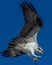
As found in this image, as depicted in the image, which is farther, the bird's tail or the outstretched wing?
the bird's tail

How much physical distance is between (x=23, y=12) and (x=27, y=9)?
12cm

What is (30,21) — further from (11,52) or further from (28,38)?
(11,52)

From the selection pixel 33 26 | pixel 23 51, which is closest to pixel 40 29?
pixel 33 26

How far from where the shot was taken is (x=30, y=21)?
824cm

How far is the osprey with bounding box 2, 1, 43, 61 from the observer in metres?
7.97

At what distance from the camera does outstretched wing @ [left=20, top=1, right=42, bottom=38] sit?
7980 mm

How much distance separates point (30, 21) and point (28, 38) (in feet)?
1.42

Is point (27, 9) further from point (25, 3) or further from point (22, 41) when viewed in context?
point (22, 41)

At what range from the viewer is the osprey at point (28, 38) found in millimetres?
7969

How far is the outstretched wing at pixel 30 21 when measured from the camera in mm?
7980

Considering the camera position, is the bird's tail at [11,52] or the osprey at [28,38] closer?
the osprey at [28,38]

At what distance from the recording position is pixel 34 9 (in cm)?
795

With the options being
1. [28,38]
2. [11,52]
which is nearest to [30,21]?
[28,38]

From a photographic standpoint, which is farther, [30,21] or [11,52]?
[11,52]
